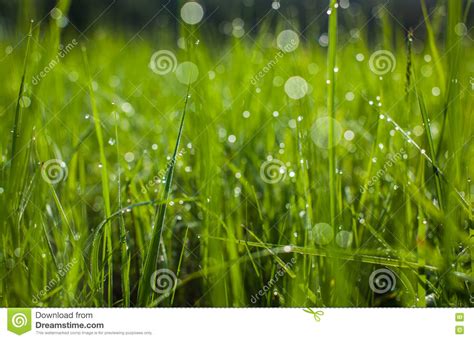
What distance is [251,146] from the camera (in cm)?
100

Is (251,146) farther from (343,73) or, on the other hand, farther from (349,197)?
(343,73)

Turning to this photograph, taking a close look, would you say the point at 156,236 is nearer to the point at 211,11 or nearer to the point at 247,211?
the point at 247,211

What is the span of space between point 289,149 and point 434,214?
32 centimetres

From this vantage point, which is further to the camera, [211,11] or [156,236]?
[211,11]

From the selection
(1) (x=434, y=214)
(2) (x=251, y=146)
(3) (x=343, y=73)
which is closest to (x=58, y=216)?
(2) (x=251, y=146)
